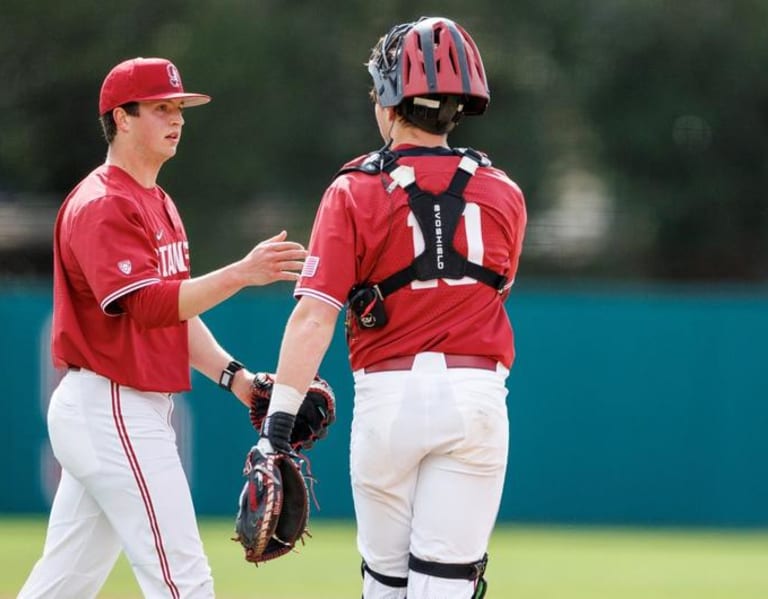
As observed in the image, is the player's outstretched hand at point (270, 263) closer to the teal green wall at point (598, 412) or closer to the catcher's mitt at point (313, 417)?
the catcher's mitt at point (313, 417)

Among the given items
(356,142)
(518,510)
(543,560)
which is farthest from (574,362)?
(356,142)

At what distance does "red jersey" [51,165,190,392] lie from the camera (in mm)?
5090

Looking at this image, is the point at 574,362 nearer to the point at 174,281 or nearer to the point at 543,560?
the point at 543,560

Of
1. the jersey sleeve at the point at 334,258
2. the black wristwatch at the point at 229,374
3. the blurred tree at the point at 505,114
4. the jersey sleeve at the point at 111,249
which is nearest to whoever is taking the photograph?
the jersey sleeve at the point at 334,258

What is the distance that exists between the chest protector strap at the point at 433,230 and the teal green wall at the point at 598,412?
875cm

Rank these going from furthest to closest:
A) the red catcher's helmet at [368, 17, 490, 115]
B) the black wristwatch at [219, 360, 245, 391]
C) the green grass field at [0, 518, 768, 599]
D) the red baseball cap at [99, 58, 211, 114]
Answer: the green grass field at [0, 518, 768, 599], the black wristwatch at [219, 360, 245, 391], the red baseball cap at [99, 58, 211, 114], the red catcher's helmet at [368, 17, 490, 115]

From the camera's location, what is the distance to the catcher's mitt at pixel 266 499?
4.71 m

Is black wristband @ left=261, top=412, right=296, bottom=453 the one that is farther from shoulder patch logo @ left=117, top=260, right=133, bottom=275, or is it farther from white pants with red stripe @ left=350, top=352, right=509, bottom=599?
shoulder patch logo @ left=117, top=260, right=133, bottom=275

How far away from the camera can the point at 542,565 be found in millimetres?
10711

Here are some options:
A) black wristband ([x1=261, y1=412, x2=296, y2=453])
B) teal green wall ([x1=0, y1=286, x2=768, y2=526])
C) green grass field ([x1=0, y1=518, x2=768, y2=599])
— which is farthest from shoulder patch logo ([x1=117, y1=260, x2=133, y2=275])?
teal green wall ([x1=0, y1=286, x2=768, y2=526])

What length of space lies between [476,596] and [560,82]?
59.7 feet

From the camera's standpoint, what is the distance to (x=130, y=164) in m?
5.45

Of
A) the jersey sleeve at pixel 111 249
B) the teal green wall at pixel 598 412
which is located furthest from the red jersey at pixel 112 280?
the teal green wall at pixel 598 412

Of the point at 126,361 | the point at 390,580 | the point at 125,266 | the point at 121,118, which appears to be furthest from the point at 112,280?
the point at 390,580
